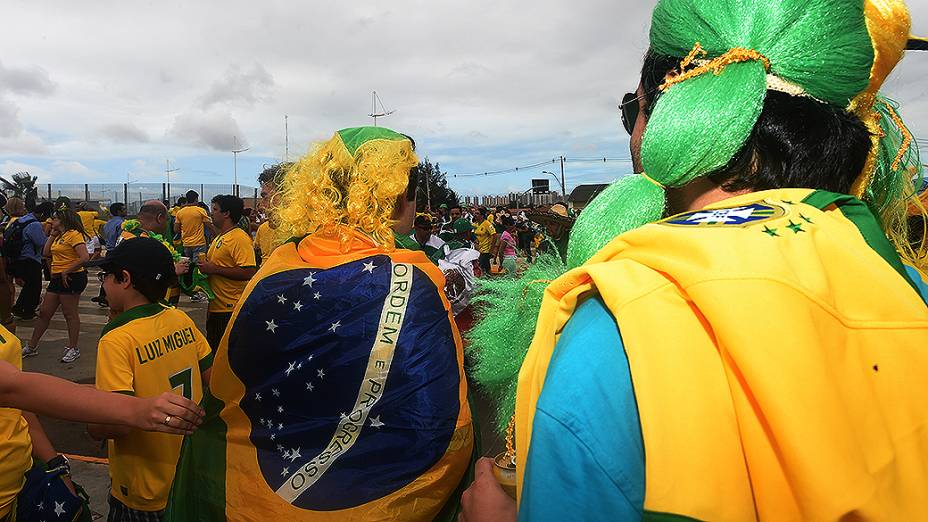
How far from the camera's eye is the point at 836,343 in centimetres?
68

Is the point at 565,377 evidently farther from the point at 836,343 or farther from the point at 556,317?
the point at 836,343

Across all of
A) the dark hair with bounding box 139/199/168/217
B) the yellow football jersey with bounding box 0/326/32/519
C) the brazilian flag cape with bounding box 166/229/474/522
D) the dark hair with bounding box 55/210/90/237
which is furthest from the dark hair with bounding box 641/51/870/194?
the dark hair with bounding box 55/210/90/237

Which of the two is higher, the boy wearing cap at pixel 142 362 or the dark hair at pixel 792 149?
the dark hair at pixel 792 149

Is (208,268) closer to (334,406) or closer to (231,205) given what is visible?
(231,205)

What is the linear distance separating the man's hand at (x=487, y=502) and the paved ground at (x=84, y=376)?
1.20 m

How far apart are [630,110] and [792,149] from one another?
0.36 metres

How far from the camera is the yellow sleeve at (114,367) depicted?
7.97ft

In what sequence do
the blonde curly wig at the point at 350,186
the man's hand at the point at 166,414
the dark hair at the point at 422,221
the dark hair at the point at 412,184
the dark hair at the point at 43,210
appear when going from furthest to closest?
the dark hair at the point at 43,210 → the dark hair at the point at 422,221 → the dark hair at the point at 412,184 → the blonde curly wig at the point at 350,186 → the man's hand at the point at 166,414

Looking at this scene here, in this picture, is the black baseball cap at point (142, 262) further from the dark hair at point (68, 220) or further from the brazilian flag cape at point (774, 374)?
the dark hair at point (68, 220)

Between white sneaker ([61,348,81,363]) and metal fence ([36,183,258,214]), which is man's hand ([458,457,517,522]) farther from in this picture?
metal fence ([36,183,258,214])

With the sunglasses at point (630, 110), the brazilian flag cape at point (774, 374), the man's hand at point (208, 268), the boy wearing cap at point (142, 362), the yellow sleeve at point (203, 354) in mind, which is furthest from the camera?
the man's hand at point (208, 268)

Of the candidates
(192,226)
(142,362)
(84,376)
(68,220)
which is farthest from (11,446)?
(192,226)

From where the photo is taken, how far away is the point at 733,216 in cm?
80

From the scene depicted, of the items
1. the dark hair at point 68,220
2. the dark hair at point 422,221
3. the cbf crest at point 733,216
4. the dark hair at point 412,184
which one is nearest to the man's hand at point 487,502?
the cbf crest at point 733,216
